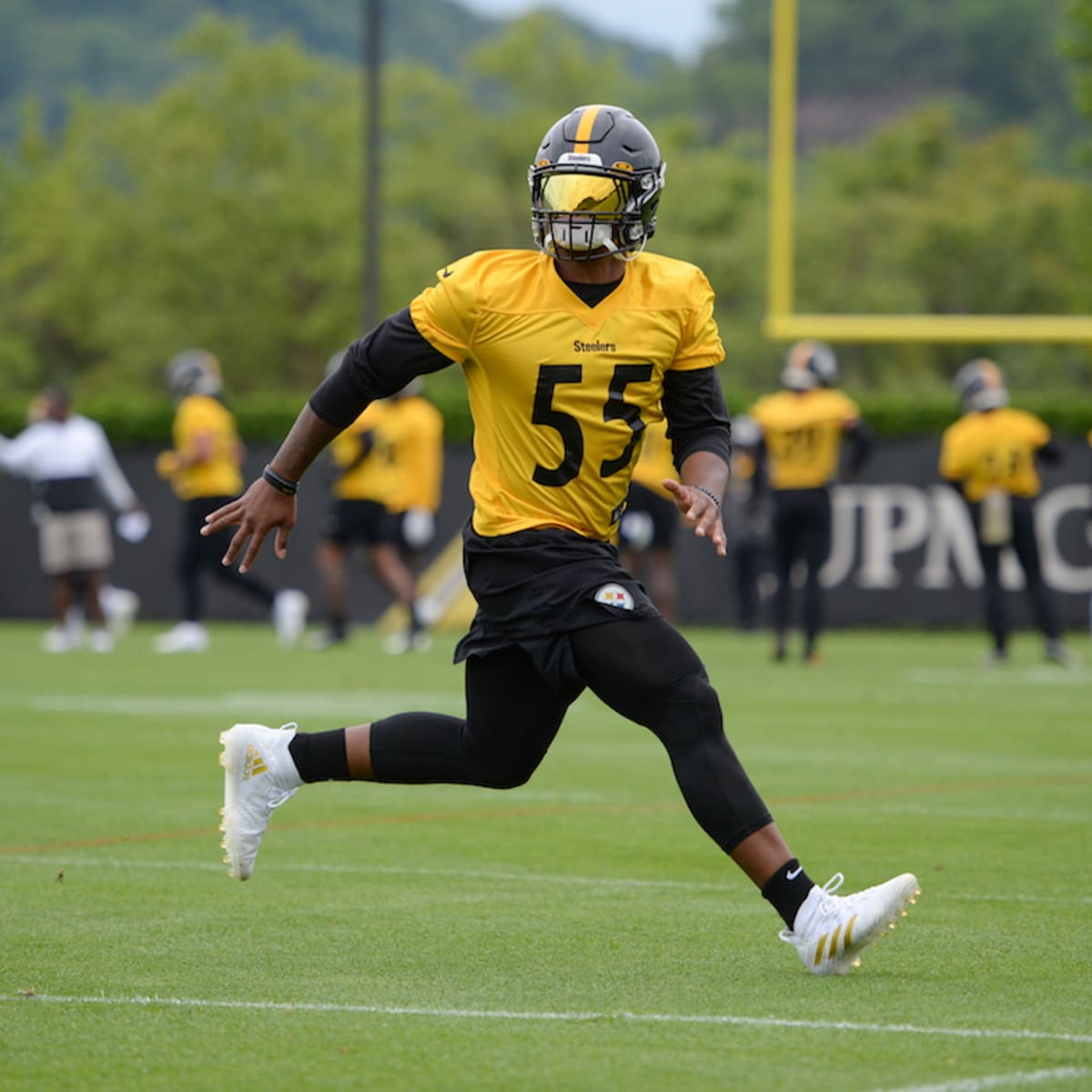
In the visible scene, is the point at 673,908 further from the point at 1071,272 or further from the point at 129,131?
the point at 129,131

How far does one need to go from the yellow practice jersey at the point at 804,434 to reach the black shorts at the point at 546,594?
10.5 m

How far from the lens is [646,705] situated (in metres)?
4.93

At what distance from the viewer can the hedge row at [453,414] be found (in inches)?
830

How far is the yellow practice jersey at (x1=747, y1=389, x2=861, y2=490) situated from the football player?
33.8 ft

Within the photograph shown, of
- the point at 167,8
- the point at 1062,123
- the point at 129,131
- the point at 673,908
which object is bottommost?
the point at 673,908

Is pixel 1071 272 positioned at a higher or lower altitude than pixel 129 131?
lower

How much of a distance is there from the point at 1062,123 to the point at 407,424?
5.62m

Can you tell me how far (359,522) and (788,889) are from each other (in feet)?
41.6

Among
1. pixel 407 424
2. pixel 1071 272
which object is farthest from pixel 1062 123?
pixel 407 424

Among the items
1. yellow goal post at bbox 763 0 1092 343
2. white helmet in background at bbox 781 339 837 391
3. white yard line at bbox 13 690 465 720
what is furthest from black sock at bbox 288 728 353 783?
yellow goal post at bbox 763 0 1092 343

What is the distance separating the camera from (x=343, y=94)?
2552 inches

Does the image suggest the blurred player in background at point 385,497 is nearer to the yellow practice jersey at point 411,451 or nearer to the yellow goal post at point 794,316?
the yellow practice jersey at point 411,451

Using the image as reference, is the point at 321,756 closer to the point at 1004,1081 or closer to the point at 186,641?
the point at 1004,1081

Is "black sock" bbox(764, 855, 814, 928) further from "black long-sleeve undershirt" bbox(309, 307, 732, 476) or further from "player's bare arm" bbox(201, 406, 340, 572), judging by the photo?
"player's bare arm" bbox(201, 406, 340, 572)
